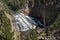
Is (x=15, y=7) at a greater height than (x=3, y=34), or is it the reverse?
(x=3, y=34)

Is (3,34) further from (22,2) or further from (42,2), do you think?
(22,2)

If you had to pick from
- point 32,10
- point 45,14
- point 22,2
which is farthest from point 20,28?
point 22,2

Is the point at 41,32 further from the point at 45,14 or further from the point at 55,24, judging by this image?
the point at 45,14

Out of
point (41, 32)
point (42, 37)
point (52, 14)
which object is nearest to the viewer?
point (42, 37)

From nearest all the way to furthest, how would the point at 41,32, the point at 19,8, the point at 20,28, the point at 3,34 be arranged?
the point at 3,34, the point at 41,32, the point at 20,28, the point at 19,8

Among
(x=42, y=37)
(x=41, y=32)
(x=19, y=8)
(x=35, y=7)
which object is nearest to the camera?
(x=42, y=37)

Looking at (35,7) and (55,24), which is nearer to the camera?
(55,24)

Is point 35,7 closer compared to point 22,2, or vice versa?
point 35,7

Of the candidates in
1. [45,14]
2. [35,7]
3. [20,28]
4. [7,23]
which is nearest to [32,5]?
[35,7]

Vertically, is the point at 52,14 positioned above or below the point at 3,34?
below
